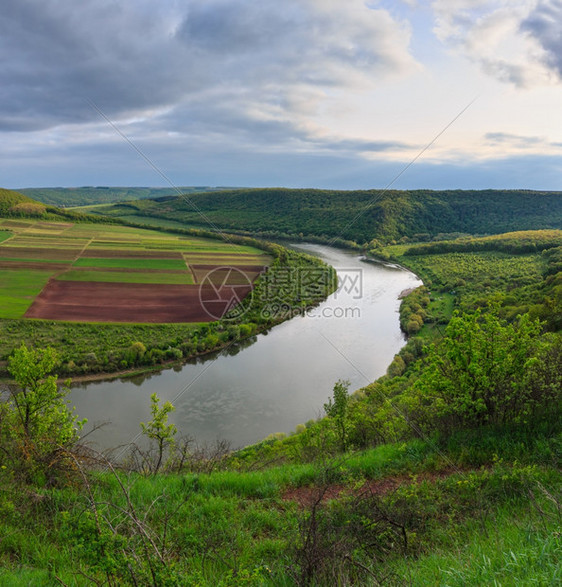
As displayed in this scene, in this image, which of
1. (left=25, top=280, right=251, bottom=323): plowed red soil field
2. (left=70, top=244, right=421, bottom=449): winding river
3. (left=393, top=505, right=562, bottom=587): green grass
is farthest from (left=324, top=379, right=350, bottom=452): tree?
(left=25, top=280, right=251, bottom=323): plowed red soil field

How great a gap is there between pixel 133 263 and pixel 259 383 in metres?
39.8

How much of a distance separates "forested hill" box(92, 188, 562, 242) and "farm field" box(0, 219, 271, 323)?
37708 mm

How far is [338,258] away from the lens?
81.8 m

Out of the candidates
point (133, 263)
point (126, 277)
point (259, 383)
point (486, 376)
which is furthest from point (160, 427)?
point (133, 263)

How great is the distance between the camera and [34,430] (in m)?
8.65

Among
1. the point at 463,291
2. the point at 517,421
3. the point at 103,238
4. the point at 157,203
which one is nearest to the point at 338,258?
the point at 463,291

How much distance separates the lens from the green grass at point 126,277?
4991 centimetres

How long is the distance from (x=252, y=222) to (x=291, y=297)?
85479 mm

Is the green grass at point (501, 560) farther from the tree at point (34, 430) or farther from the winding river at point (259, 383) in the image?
the winding river at point (259, 383)

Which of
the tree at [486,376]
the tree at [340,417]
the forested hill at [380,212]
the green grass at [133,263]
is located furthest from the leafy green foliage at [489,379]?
the forested hill at [380,212]

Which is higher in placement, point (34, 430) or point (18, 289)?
point (34, 430)

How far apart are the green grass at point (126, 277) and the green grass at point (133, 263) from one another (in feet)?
11.9

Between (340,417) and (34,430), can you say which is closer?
(34,430)

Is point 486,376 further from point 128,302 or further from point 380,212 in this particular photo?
point 380,212
